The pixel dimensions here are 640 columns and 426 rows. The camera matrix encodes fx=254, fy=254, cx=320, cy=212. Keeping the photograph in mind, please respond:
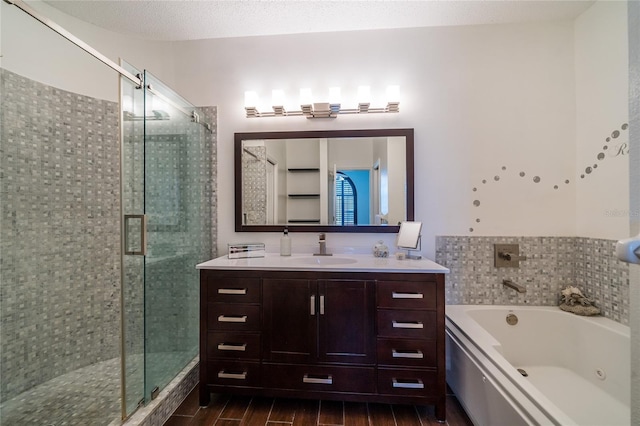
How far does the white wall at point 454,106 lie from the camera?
1.86 m

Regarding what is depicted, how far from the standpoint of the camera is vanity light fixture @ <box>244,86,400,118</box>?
193 centimetres

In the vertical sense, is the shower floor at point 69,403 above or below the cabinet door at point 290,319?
below

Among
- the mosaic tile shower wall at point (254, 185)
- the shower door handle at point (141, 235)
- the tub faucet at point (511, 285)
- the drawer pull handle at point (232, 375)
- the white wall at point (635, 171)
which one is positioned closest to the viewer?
the white wall at point (635, 171)

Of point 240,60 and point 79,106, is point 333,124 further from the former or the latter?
point 79,106

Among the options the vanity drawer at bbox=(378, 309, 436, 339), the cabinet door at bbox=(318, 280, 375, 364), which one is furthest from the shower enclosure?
the vanity drawer at bbox=(378, 309, 436, 339)

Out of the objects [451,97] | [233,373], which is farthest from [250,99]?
[233,373]

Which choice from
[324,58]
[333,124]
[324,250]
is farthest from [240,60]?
[324,250]

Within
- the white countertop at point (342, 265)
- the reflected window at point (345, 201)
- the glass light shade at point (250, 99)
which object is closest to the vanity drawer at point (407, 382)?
the white countertop at point (342, 265)

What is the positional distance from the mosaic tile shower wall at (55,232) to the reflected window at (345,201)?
171cm

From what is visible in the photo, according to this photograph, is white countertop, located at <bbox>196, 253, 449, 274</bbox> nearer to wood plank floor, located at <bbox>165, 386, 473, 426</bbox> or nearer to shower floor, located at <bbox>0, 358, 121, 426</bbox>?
wood plank floor, located at <bbox>165, 386, 473, 426</bbox>

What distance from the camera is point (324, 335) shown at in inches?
58.8

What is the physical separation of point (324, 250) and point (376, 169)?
744 mm

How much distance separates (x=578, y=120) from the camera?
182 centimetres

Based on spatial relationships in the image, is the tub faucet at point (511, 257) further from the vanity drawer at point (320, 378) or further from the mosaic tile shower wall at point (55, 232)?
the mosaic tile shower wall at point (55, 232)
